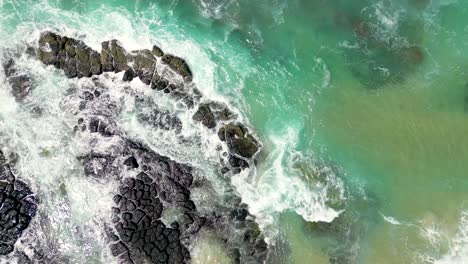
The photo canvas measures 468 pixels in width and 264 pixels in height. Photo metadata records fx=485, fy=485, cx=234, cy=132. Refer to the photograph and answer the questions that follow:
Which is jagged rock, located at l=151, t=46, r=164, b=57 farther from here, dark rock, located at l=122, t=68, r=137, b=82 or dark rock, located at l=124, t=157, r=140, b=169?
dark rock, located at l=124, t=157, r=140, b=169

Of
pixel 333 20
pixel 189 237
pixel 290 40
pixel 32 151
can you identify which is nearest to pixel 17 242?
pixel 32 151

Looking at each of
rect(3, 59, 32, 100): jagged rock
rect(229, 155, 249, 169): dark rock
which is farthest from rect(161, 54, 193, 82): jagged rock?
rect(3, 59, 32, 100): jagged rock

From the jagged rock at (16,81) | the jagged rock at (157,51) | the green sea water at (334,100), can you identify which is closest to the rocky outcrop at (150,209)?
the green sea water at (334,100)

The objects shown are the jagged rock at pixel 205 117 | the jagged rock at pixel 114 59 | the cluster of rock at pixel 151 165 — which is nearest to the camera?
the cluster of rock at pixel 151 165

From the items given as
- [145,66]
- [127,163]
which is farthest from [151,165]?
[145,66]

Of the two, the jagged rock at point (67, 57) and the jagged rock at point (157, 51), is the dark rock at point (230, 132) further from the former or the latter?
the jagged rock at point (67, 57)

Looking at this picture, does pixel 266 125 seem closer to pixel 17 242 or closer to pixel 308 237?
pixel 308 237
